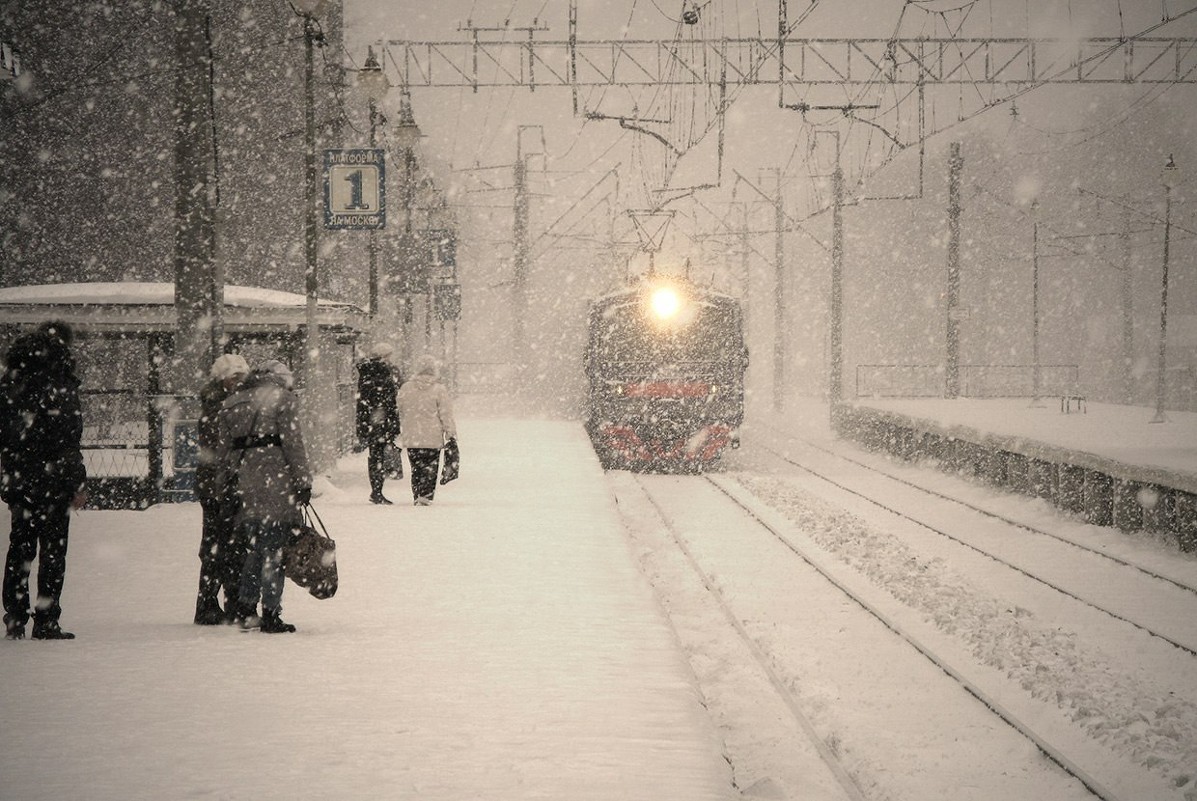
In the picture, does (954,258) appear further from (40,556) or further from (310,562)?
(40,556)

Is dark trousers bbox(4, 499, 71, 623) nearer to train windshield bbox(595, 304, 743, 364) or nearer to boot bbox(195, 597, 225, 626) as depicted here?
boot bbox(195, 597, 225, 626)

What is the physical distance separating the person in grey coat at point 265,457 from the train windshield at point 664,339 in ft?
50.0

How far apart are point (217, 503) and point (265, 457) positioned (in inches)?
19.6

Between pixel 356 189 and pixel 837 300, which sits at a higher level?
pixel 356 189

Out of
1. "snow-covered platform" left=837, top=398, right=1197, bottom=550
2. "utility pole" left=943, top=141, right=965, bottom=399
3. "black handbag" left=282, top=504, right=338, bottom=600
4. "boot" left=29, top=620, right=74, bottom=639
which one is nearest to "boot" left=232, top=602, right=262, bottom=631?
"black handbag" left=282, top=504, right=338, bottom=600

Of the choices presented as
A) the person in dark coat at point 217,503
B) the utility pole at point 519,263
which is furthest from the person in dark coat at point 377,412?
the utility pole at point 519,263

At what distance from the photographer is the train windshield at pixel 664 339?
880 inches

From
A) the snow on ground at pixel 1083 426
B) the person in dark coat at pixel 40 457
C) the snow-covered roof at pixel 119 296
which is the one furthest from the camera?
the snow on ground at pixel 1083 426

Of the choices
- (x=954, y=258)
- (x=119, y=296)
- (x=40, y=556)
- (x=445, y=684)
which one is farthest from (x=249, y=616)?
(x=954, y=258)

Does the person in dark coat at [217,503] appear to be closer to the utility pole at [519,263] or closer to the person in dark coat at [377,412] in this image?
the person in dark coat at [377,412]

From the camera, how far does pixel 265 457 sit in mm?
7039

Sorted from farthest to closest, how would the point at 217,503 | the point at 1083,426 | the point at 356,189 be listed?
the point at 1083,426 → the point at 356,189 → the point at 217,503

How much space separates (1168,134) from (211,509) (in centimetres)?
6511

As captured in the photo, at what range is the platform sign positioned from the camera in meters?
16.5
